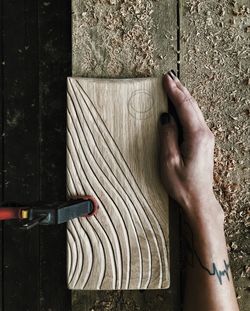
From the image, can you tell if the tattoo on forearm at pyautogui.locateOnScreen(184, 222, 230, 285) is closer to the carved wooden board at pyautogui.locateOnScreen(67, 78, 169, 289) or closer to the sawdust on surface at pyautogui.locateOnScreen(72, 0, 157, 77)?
the carved wooden board at pyautogui.locateOnScreen(67, 78, 169, 289)

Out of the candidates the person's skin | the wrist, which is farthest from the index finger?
the wrist

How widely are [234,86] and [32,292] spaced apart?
0.88 meters

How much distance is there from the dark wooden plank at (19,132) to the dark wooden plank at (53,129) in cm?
2

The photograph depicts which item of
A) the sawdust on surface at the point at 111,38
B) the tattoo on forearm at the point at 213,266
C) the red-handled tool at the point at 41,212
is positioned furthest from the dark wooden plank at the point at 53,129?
the tattoo on forearm at the point at 213,266

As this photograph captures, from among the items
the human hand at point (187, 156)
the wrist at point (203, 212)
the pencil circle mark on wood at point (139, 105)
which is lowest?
the wrist at point (203, 212)

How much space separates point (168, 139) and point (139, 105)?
0.12m

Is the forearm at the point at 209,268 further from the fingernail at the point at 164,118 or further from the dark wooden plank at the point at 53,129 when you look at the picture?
the dark wooden plank at the point at 53,129

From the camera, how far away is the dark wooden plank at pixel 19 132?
1333 millimetres

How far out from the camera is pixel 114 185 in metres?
1.12

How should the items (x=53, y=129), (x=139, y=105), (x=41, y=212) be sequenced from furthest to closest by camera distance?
1. (x=53, y=129)
2. (x=139, y=105)
3. (x=41, y=212)

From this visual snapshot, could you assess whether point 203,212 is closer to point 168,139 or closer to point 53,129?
point 168,139

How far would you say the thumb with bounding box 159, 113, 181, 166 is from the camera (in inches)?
44.1

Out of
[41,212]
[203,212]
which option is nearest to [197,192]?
[203,212]

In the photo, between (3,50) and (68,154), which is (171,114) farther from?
(3,50)
